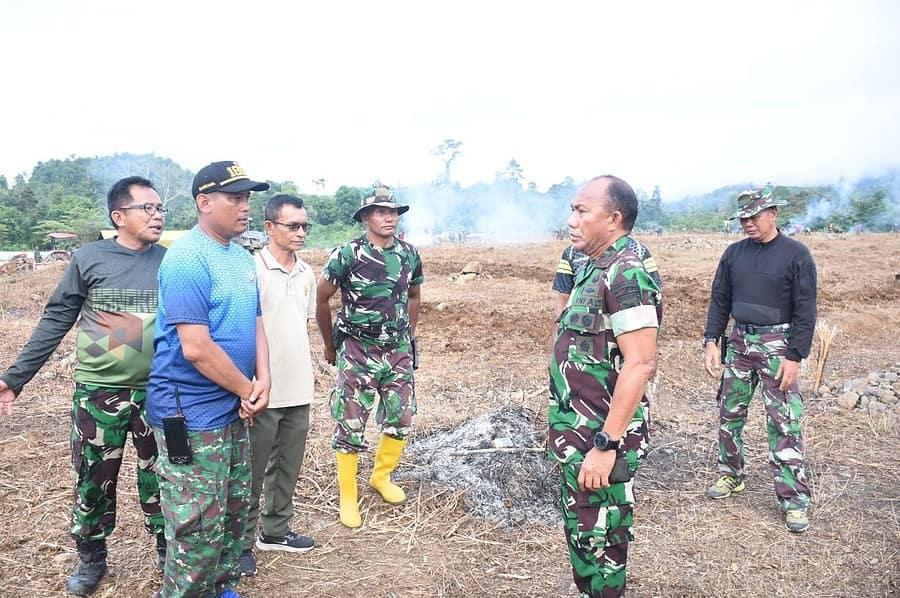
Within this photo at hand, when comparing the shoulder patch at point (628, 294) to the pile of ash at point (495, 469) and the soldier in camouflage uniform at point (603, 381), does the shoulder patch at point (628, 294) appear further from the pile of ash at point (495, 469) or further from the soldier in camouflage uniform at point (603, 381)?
the pile of ash at point (495, 469)

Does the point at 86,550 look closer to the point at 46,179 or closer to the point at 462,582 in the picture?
the point at 462,582

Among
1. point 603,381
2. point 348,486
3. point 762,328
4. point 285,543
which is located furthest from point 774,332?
point 285,543

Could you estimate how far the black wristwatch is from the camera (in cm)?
227

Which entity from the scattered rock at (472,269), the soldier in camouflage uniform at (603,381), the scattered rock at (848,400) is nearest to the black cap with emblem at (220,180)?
the soldier in camouflage uniform at (603,381)

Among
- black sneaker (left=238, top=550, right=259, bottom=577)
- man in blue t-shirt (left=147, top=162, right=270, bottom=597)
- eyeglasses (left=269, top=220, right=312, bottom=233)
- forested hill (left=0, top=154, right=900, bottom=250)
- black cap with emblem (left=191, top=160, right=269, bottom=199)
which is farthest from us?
forested hill (left=0, top=154, right=900, bottom=250)

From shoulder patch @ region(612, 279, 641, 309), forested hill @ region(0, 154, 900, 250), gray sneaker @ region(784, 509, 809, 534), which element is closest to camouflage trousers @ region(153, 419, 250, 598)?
shoulder patch @ region(612, 279, 641, 309)

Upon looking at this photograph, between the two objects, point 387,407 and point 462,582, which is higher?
point 387,407

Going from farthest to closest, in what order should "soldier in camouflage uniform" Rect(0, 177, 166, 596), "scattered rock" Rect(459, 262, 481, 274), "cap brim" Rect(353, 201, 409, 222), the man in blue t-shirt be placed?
"scattered rock" Rect(459, 262, 481, 274) < "cap brim" Rect(353, 201, 409, 222) < "soldier in camouflage uniform" Rect(0, 177, 166, 596) < the man in blue t-shirt

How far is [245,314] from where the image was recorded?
2.58 metres

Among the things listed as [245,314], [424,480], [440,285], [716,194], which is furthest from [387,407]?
[716,194]

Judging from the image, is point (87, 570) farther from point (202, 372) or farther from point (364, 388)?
point (364, 388)

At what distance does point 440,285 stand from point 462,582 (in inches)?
461

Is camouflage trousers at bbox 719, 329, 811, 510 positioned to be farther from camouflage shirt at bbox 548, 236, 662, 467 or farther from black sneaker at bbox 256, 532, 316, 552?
black sneaker at bbox 256, 532, 316, 552

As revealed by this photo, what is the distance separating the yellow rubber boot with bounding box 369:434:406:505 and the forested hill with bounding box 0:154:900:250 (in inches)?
1147
